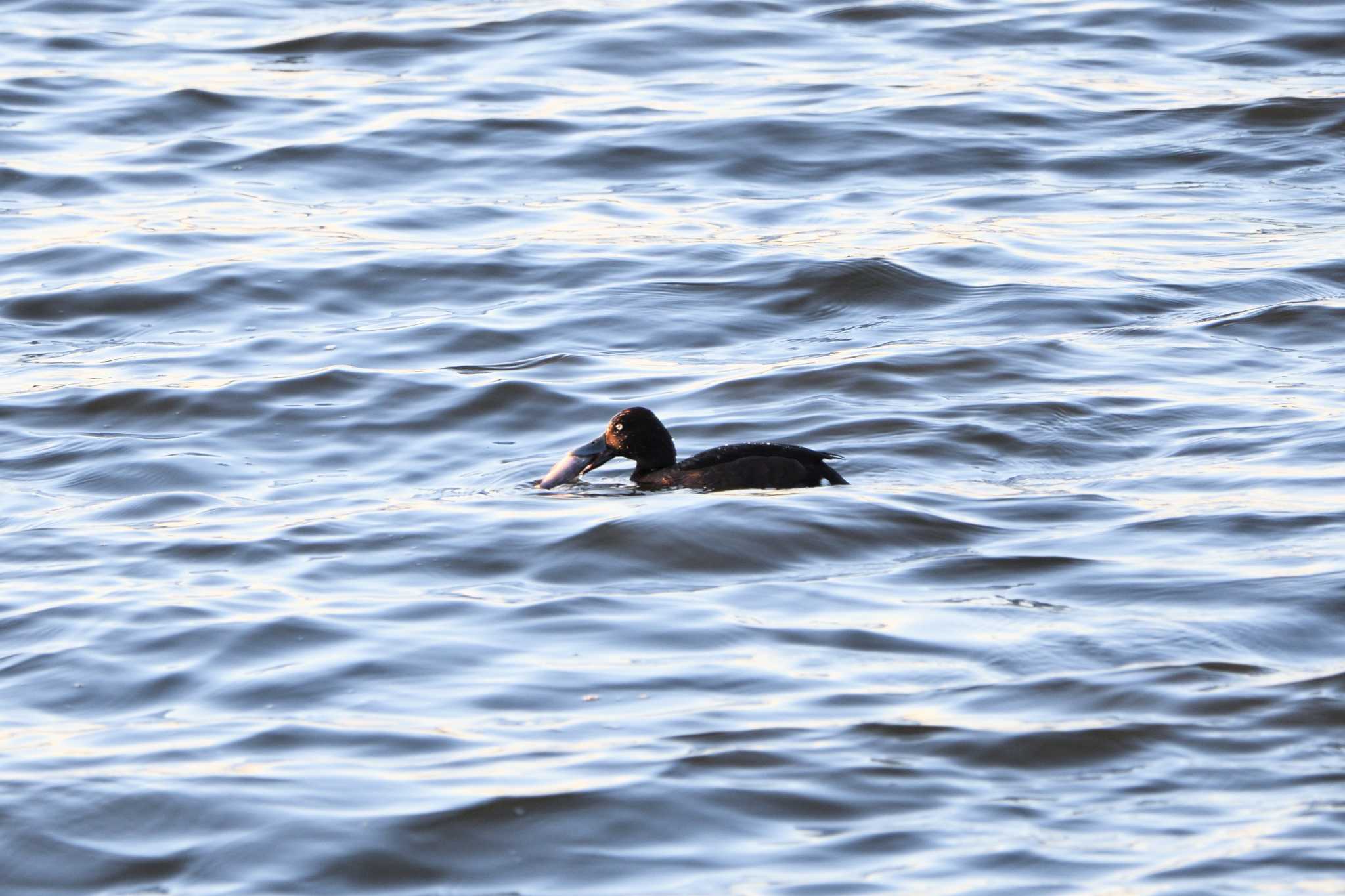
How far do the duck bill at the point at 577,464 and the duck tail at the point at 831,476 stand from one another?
889 mm

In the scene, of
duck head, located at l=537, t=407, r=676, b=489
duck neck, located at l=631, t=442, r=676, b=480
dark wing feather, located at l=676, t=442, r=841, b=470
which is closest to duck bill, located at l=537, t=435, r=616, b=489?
duck head, located at l=537, t=407, r=676, b=489

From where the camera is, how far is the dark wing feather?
8570mm

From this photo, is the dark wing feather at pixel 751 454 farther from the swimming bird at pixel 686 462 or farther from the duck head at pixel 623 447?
the duck head at pixel 623 447

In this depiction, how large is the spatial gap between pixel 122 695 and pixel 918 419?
13.6 feet

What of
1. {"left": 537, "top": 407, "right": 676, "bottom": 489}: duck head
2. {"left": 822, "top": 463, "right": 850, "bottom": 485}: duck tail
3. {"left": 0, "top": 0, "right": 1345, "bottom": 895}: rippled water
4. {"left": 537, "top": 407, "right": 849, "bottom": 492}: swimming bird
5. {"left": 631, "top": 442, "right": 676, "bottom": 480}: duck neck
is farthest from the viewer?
{"left": 631, "top": 442, "right": 676, "bottom": 480}: duck neck

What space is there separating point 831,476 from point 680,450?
1.25 meters

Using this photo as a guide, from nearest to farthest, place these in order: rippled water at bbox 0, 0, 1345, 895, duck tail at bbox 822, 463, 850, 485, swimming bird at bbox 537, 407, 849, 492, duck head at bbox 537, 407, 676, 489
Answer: rippled water at bbox 0, 0, 1345, 895
swimming bird at bbox 537, 407, 849, 492
duck tail at bbox 822, 463, 850, 485
duck head at bbox 537, 407, 676, 489

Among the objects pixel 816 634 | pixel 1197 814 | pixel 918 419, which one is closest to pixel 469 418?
pixel 918 419

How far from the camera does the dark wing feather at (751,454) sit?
857 cm

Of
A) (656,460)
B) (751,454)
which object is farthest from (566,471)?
(751,454)

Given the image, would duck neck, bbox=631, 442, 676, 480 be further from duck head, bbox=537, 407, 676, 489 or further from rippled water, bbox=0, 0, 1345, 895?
rippled water, bbox=0, 0, 1345, 895

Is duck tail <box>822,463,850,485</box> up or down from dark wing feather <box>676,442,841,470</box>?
down

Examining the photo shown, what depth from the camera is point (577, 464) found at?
9.12 meters

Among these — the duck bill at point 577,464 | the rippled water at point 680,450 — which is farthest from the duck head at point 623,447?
the rippled water at point 680,450
